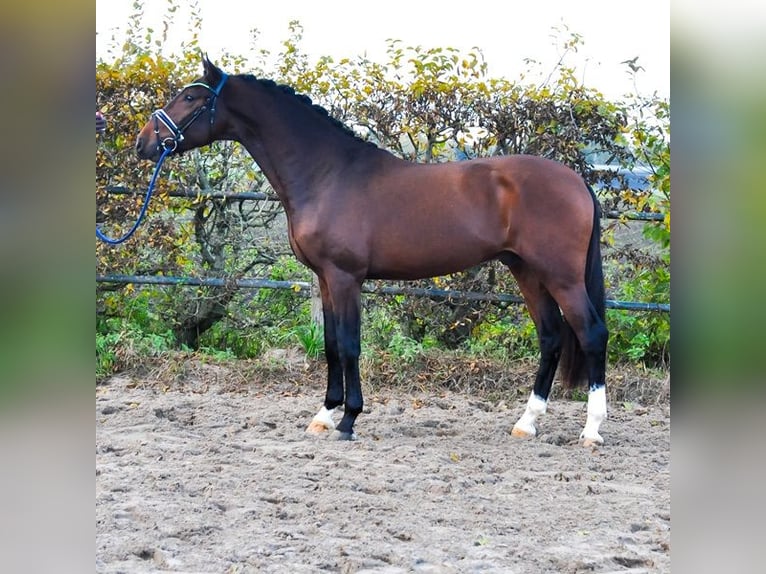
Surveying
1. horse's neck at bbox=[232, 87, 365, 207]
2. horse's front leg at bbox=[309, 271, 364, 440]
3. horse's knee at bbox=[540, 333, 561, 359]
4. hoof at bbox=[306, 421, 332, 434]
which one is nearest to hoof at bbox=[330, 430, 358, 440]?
horse's front leg at bbox=[309, 271, 364, 440]

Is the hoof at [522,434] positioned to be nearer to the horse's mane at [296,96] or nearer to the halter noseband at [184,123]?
the horse's mane at [296,96]

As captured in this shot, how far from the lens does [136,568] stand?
2539 mm

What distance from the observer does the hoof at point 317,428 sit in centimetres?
459

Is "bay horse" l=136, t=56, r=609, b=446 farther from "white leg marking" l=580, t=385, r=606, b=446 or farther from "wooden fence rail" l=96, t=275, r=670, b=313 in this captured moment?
"wooden fence rail" l=96, t=275, r=670, b=313

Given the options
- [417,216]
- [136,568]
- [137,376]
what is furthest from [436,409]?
[136,568]

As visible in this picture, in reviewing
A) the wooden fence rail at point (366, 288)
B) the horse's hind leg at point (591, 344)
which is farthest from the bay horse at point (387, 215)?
the wooden fence rail at point (366, 288)

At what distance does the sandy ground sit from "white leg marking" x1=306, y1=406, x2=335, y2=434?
8 centimetres

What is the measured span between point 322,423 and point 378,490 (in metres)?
1.20

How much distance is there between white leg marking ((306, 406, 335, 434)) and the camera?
4605mm

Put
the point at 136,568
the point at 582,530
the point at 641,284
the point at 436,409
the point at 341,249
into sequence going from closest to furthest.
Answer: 1. the point at 136,568
2. the point at 582,530
3. the point at 341,249
4. the point at 436,409
5. the point at 641,284
